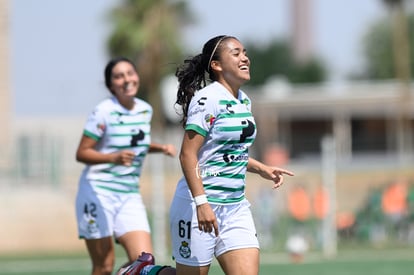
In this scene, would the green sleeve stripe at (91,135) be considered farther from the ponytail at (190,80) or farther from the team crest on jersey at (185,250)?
the team crest on jersey at (185,250)

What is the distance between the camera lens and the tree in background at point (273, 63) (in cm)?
8781

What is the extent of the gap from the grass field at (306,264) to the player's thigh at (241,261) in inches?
290

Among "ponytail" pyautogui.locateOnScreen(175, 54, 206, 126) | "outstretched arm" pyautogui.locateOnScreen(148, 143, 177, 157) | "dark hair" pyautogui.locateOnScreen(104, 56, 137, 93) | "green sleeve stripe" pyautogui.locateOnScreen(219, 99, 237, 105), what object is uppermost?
"dark hair" pyautogui.locateOnScreen(104, 56, 137, 93)

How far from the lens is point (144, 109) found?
9.97 meters

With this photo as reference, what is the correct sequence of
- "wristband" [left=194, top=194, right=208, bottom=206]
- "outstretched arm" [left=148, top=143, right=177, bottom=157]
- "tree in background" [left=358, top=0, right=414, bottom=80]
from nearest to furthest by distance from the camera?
"wristband" [left=194, top=194, right=208, bottom=206], "outstretched arm" [left=148, top=143, right=177, bottom=157], "tree in background" [left=358, top=0, right=414, bottom=80]

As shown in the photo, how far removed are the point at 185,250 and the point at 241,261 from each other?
1.29ft

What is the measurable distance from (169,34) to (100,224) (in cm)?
3734

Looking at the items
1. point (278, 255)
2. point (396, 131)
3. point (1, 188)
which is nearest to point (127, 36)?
point (396, 131)

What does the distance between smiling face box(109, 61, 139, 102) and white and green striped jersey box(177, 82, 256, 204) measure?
2.40 metres

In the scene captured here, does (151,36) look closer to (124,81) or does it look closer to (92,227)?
(124,81)

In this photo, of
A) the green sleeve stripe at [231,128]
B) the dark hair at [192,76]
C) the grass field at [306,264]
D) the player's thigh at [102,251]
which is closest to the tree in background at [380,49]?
the grass field at [306,264]

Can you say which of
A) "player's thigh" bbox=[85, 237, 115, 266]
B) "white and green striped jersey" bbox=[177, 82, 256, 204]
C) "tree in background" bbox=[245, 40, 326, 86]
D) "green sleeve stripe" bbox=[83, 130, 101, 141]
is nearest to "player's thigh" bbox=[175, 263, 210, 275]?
"white and green striped jersey" bbox=[177, 82, 256, 204]

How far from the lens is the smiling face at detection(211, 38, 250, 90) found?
7.59 metres

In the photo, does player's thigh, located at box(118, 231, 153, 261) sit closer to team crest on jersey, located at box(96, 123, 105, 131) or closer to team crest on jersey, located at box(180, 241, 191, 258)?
team crest on jersey, located at box(96, 123, 105, 131)
